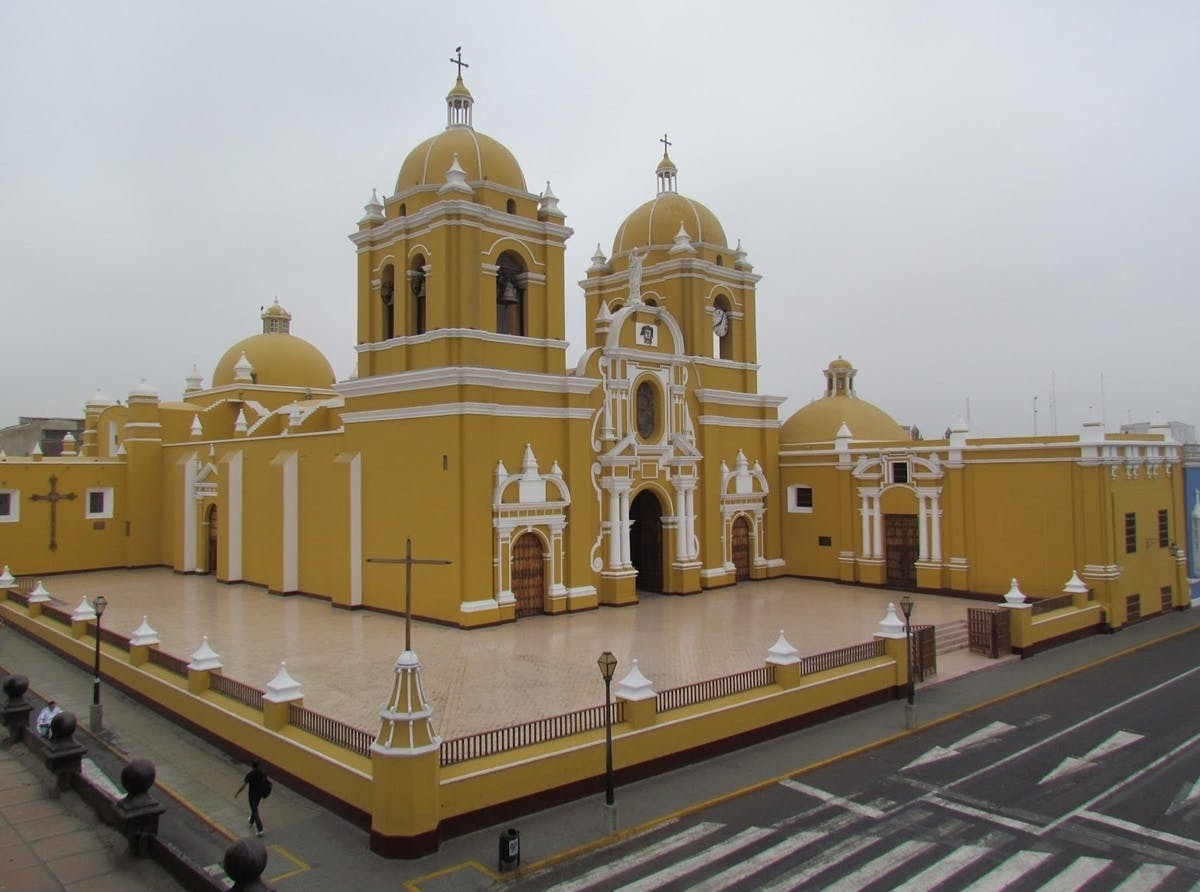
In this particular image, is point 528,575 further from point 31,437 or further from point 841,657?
point 31,437

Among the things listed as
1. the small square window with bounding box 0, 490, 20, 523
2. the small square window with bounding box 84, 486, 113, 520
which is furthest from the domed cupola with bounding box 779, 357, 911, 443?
the small square window with bounding box 0, 490, 20, 523

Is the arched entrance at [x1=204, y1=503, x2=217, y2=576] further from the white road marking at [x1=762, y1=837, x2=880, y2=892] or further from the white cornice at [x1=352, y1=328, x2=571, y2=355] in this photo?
the white road marking at [x1=762, y1=837, x2=880, y2=892]

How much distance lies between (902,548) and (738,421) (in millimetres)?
6083

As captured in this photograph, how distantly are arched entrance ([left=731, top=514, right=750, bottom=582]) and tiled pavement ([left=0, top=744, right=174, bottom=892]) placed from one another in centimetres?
1892

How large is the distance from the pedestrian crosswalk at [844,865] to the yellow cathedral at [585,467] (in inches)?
365

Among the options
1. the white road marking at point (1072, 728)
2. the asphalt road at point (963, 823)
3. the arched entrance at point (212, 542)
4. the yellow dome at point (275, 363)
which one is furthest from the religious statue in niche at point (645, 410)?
the yellow dome at point (275, 363)

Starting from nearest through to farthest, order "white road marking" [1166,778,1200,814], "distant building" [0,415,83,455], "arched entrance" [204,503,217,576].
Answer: "white road marking" [1166,778,1200,814] < "arched entrance" [204,503,217,576] < "distant building" [0,415,83,455]

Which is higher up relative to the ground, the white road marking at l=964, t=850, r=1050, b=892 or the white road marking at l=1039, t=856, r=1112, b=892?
the white road marking at l=964, t=850, r=1050, b=892

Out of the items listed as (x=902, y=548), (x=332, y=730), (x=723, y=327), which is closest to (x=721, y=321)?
(x=723, y=327)

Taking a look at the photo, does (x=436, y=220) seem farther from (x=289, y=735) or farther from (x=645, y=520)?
(x=289, y=735)

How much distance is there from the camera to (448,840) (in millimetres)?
9031

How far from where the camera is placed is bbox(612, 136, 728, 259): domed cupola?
85.9 ft

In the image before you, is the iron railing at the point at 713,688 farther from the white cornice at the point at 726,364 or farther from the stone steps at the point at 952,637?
the white cornice at the point at 726,364

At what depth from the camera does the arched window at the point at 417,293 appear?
20812mm
